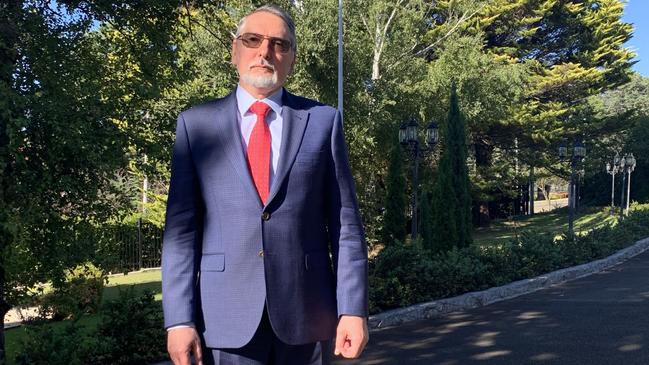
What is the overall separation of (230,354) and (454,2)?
3008 centimetres

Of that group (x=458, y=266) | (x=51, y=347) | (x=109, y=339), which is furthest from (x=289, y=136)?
(x=458, y=266)

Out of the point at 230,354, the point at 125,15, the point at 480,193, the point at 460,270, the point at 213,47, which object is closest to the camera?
the point at 230,354

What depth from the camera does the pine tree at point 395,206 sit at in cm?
2119

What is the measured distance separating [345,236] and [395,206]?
19132mm

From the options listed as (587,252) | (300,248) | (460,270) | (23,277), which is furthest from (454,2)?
(300,248)

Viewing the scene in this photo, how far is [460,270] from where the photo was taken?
11305 millimetres

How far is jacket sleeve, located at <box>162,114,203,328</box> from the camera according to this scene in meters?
2.21

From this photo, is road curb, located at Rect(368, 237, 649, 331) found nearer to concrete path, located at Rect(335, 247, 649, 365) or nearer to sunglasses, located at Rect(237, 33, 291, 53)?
concrete path, located at Rect(335, 247, 649, 365)

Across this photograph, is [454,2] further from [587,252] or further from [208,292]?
[208,292]

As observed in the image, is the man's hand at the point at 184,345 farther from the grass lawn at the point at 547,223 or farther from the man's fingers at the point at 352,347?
the grass lawn at the point at 547,223

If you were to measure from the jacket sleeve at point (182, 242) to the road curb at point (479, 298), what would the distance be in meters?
6.60

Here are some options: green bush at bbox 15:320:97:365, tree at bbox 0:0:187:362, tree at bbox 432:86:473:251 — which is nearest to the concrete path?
green bush at bbox 15:320:97:365

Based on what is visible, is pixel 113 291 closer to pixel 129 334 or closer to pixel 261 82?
pixel 129 334

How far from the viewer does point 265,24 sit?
2.33m
